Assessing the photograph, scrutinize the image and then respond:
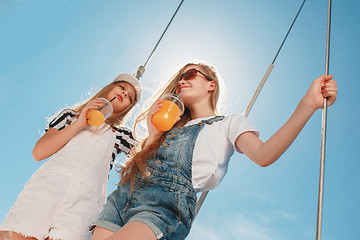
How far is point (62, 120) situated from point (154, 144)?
0.92 meters

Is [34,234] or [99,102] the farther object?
[99,102]

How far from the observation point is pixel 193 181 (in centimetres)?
167

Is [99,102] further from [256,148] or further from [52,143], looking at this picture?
[256,148]

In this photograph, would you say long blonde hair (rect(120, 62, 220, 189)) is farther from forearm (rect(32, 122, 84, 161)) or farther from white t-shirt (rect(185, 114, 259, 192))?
forearm (rect(32, 122, 84, 161))

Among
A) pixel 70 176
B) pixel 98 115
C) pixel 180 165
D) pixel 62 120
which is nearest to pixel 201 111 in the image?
pixel 180 165

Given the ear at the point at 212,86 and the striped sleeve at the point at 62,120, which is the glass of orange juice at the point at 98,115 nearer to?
the striped sleeve at the point at 62,120

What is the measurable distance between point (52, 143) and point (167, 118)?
90 cm

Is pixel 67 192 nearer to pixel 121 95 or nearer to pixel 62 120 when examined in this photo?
pixel 62 120

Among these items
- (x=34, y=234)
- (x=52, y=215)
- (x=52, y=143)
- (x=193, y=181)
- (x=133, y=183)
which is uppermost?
(x=52, y=143)

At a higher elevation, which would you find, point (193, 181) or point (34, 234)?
point (193, 181)

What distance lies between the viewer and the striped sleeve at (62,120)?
239 centimetres

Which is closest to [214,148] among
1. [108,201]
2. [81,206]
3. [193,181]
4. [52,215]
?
[193,181]

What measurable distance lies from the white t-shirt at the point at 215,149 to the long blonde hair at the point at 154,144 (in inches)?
10.1

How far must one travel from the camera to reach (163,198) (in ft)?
4.94
